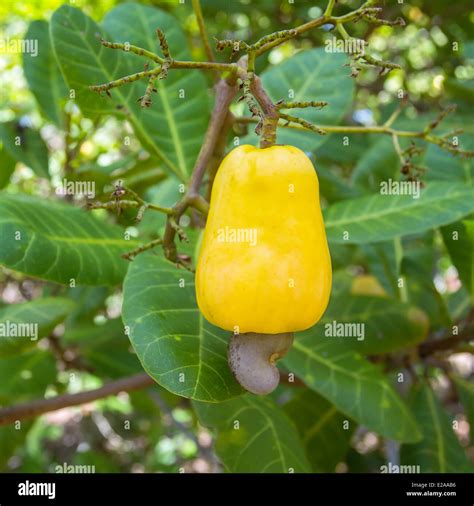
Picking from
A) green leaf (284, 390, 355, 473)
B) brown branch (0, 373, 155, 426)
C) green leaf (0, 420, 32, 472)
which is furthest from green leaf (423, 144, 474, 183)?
green leaf (0, 420, 32, 472)

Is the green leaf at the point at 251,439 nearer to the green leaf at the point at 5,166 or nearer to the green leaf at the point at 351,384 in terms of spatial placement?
the green leaf at the point at 351,384

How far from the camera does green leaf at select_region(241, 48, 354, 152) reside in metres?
1.63

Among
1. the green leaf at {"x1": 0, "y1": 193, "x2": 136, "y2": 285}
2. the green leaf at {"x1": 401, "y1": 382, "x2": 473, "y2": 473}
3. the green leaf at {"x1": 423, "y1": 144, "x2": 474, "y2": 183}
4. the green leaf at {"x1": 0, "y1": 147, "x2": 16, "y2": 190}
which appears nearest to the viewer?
the green leaf at {"x1": 0, "y1": 193, "x2": 136, "y2": 285}

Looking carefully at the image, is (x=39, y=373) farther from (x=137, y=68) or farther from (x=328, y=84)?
(x=328, y=84)

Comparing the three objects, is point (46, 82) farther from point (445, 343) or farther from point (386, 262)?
point (445, 343)

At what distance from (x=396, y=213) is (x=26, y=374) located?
1.18 meters

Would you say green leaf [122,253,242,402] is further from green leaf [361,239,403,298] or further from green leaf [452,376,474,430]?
green leaf [452,376,474,430]

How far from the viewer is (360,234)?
4.61ft

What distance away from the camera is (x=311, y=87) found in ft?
5.57

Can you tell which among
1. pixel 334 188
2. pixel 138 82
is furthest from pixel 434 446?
pixel 138 82

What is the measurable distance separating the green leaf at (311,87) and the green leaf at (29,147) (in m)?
0.63

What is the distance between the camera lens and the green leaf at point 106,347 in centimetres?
197

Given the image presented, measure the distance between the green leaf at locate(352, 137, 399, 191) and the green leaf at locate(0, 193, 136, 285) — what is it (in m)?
0.77

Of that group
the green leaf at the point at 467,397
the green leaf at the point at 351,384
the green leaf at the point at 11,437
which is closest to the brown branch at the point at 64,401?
the green leaf at the point at 351,384
